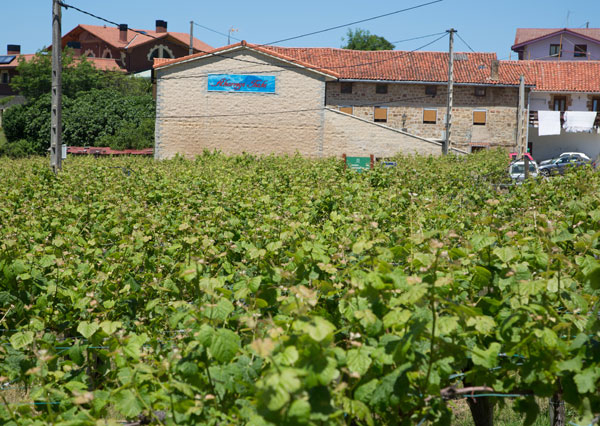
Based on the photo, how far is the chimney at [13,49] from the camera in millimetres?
85875

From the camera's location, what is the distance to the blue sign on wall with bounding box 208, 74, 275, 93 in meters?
38.7

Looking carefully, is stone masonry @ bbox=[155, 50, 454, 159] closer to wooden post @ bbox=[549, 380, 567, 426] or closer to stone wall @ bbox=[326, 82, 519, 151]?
stone wall @ bbox=[326, 82, 519, 151]

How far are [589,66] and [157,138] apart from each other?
31.4 meters

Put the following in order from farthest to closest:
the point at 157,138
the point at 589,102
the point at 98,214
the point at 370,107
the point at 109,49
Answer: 1. the point at 109,49
2. the point at 589,102
3. the point at 370,107
4. the point at 157,138
5. the point at 98,214

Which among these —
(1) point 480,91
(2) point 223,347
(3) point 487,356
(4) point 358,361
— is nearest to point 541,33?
(1) point 480,91

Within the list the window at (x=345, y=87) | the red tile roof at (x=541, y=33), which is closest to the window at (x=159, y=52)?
the window at (x=345, y=87)

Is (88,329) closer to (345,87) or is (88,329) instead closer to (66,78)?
(345,87)

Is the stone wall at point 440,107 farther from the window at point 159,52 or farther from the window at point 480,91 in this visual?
the window at point 159,52

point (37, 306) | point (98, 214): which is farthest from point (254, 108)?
point (37, 306)

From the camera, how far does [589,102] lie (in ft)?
165

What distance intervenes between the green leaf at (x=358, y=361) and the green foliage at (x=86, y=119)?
158ft

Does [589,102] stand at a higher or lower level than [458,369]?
higher

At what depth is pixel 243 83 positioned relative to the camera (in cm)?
3881

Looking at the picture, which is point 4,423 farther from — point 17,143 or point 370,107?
point 17,143
